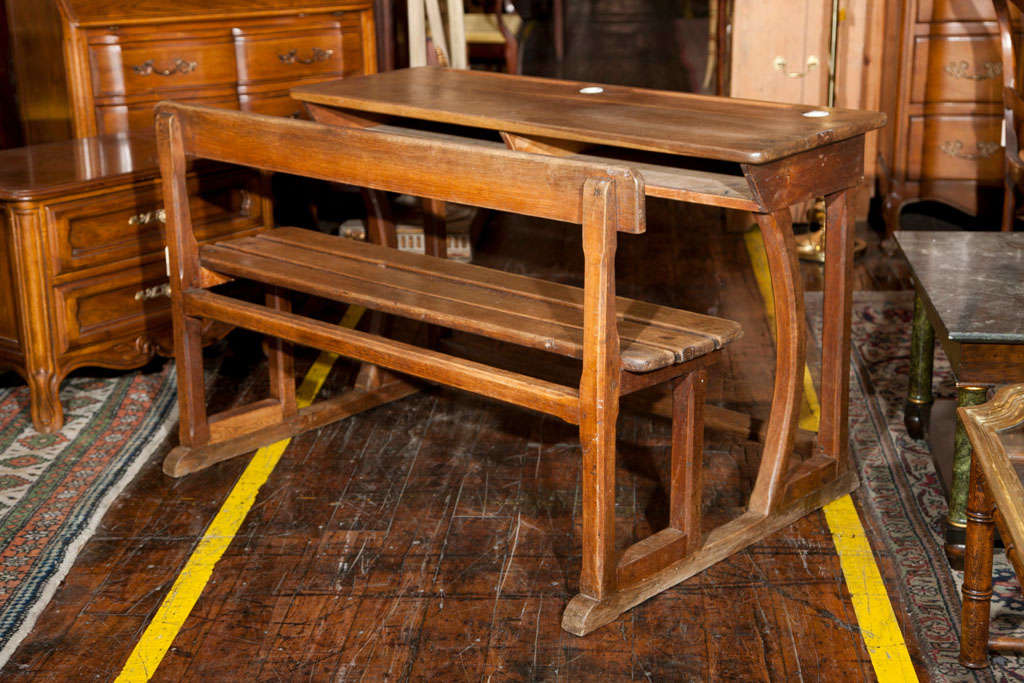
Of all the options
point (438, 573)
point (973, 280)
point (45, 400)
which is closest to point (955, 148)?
point (973, 280)

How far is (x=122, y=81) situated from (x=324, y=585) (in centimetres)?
248

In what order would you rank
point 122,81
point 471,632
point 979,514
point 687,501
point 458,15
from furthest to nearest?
point 458,15
point 122,81
point 687,501
point 471,632
point 979,514

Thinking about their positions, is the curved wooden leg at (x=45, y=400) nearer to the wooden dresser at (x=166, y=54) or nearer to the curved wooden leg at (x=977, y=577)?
the wooden dresser at (x=166, y=54)

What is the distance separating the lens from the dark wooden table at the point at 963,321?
107 inches

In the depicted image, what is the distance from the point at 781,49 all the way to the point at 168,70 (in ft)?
8.83

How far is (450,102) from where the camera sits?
343cm

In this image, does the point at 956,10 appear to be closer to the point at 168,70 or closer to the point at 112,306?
the point at 168,70

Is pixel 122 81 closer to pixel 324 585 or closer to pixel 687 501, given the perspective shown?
pixel 324 585

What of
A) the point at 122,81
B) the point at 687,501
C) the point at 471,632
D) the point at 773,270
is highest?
the point at 122,81

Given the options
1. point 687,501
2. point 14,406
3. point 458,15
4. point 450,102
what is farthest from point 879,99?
point 14,406

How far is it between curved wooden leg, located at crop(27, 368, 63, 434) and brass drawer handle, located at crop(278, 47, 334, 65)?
1806mm

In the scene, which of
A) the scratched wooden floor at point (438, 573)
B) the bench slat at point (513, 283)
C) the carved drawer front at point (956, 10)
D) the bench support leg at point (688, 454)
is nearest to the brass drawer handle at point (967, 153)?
the carved drawer front at point (956, 10)

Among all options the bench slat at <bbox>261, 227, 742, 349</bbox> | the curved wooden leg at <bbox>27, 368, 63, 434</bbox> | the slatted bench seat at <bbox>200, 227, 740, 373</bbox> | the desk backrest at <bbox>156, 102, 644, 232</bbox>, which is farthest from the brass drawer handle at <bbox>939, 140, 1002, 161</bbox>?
the curved wooden leg at <bbox>27, 368, 63, 434</bbox>

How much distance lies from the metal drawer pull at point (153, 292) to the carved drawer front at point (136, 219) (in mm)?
121
